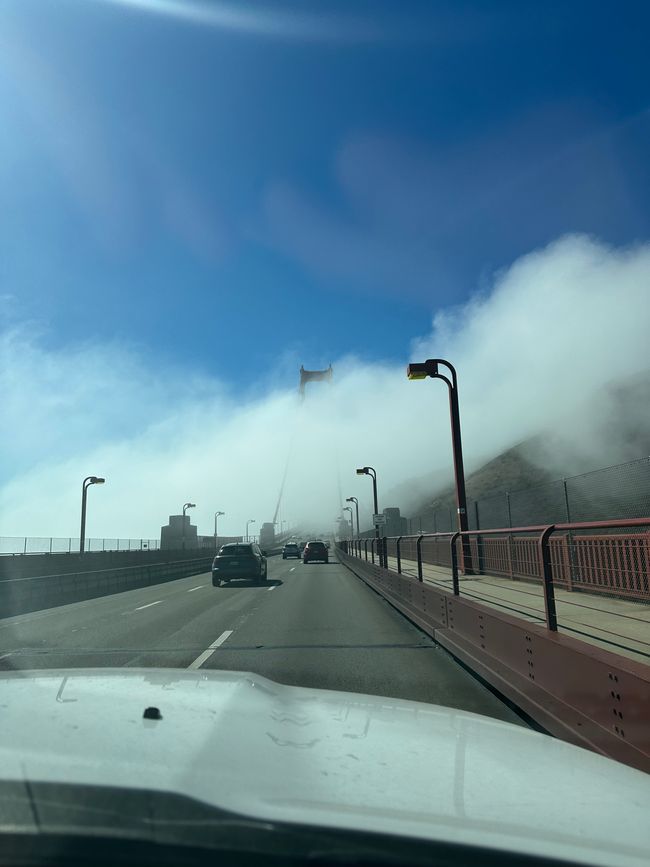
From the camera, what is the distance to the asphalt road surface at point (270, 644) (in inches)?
290

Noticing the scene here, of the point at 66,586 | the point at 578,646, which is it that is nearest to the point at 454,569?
the point at 578,646

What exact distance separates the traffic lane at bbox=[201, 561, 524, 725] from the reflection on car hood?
2.60 metres

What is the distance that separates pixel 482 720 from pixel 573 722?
4.24 ft

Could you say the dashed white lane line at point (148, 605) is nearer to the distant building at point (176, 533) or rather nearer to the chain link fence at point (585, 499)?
the chain link fence at point (585, 499)

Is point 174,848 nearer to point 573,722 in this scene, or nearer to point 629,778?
point 629,778

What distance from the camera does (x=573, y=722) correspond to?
5129 millimetres

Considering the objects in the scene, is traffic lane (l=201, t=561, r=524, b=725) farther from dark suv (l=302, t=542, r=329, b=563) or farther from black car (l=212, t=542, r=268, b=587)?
dark suv (l=302, t=542, r=329, b=563)

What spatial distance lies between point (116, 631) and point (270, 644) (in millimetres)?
3531

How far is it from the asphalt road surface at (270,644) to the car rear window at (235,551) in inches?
308

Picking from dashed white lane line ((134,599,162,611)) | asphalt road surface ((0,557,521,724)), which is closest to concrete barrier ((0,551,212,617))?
asphalt road surface ((0,557,521,724))

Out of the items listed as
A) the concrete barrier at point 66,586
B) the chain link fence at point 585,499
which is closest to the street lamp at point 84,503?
the concrete barrier at point 66,586

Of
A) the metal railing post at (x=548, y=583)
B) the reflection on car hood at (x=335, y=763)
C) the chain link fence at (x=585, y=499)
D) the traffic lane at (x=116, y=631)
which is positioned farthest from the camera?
the chain link fence at (x=585, y=499)

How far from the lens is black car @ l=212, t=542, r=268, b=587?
2516 centimetres

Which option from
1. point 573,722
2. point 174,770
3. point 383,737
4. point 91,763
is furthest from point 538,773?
point 573,722
